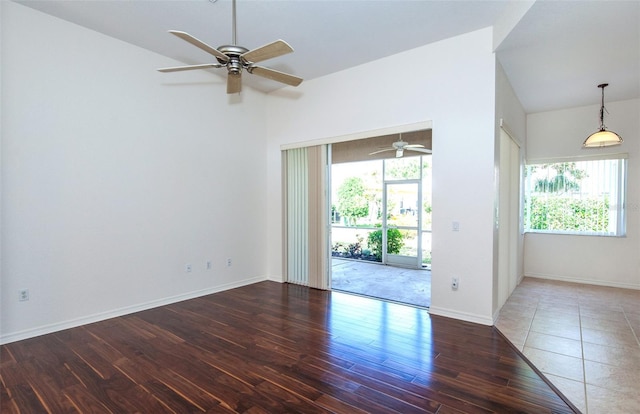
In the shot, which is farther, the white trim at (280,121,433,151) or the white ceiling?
the white trim at (280,121,433,151)

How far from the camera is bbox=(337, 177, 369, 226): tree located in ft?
27.1

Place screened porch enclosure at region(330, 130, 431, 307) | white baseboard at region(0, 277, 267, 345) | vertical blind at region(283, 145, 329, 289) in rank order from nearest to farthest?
white baseboard at region(0, 277, 267, 345) < vertical blind at region(283, 145, 329, 289) < screened porch enclosure at region(330, 130, 431, 307)

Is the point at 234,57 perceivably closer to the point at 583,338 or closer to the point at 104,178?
the point at 104,178

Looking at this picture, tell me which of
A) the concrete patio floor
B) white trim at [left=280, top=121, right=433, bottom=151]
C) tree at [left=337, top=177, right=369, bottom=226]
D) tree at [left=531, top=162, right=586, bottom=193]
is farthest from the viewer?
tree at [left=337, top=177, right=369, bottom=226]

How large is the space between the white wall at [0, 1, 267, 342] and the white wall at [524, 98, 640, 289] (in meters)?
5.54

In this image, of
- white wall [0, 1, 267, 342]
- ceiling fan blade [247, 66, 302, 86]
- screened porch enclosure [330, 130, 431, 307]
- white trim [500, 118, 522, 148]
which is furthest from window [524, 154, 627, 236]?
white wall [0, 1, 267, 342]

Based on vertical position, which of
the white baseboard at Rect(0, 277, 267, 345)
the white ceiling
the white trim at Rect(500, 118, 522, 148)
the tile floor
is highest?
the white ceiling

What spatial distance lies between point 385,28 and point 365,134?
1.36m

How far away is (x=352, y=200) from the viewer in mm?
8484

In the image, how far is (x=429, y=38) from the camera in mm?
3775

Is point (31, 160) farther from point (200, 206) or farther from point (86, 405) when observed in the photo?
point (86, 405)

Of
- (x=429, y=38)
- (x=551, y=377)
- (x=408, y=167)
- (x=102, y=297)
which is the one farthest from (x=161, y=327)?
(x=408, y=167)

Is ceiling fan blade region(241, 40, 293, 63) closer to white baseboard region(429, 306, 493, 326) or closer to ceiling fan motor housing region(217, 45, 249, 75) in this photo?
ceiling fan motor housing region(217, 45, 249, 75)

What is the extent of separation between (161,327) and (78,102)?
2.68 metres
